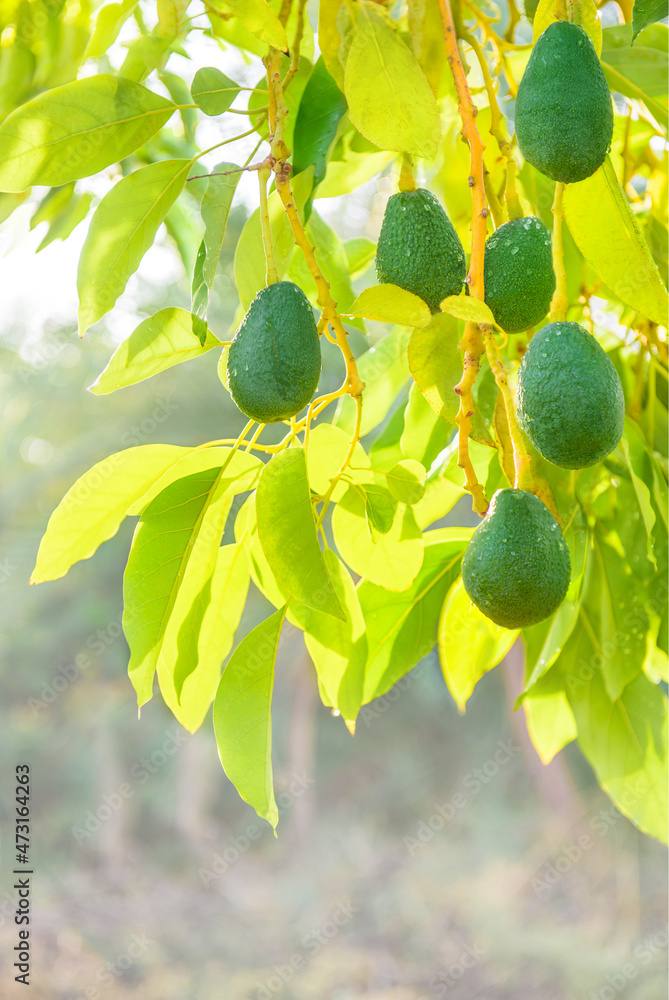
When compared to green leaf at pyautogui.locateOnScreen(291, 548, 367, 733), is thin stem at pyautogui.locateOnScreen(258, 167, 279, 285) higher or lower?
higher

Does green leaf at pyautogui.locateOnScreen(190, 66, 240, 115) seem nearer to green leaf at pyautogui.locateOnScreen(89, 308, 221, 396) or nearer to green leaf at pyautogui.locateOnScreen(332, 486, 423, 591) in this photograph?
green leaf at pyautogui.locateOnScreen(89, 308, 221, 396)

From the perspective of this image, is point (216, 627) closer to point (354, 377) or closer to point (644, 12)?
point (354, 377)

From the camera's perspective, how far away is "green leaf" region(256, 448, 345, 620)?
37 cm

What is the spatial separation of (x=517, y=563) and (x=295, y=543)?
0.10 meters

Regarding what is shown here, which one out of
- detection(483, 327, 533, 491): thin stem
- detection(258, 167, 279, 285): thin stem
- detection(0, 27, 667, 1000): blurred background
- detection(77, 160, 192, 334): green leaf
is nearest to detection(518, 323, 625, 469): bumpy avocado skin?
detection(483, 327, 533, 491): thin stem

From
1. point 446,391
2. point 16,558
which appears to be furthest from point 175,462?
point 16,558

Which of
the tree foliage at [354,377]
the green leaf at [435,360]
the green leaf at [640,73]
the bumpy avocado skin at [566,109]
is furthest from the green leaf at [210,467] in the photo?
the green leaf at [640,73]

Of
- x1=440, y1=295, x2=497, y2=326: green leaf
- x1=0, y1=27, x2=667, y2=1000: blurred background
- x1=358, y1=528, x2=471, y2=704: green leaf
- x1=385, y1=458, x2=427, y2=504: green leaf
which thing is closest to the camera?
x1=440, y1=295, x2=497, y2=326: green leaf

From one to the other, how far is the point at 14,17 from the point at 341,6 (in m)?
0.26

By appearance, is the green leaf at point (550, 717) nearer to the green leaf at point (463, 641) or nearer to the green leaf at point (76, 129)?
the green leaf at point (463, 641)

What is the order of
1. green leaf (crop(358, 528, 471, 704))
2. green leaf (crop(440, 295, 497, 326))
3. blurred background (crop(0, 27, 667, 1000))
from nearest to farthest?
green leaf (crop(440, 295, 497, 326)) < green leaf (crop(358, 528, 471, 704)) < blurred background (crop(0, 27, 667, 1000))

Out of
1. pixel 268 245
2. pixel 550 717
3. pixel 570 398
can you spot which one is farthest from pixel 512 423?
pixel 550 717

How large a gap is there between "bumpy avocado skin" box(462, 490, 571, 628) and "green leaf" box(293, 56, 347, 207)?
0.21 m

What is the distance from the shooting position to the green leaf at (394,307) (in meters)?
0.36
